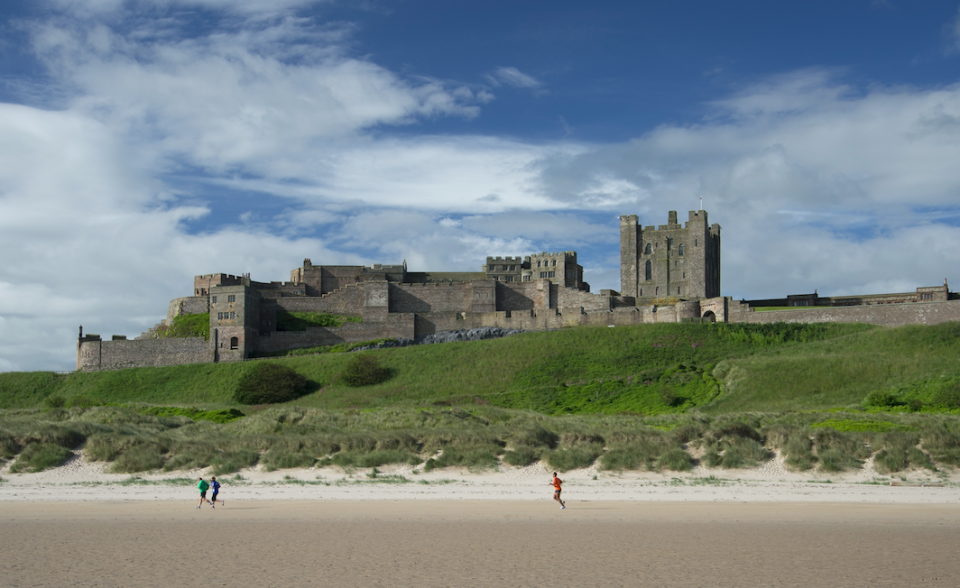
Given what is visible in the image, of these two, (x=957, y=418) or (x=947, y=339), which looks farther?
(x=947, y=339)

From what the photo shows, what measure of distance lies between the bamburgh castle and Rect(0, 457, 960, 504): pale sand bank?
136ft

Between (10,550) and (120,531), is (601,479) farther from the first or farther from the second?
(10,550)

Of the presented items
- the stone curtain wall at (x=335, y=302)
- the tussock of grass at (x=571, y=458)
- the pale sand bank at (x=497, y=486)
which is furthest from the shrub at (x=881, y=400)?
the stone curtain wall at (x=335, y=302)

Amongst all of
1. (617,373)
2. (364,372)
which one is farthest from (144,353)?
(617,373)

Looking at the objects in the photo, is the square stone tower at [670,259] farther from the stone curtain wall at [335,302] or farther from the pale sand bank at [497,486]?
the pale sand bank at [497,486]

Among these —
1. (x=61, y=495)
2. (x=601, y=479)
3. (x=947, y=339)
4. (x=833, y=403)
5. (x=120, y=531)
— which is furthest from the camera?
(x=947, y=339)

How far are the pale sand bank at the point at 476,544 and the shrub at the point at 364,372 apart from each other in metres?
37.4

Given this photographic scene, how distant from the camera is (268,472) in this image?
86.1ft

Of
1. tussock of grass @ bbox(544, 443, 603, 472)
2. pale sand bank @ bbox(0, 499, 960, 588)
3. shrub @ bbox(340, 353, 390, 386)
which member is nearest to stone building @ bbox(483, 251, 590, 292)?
shrub @ bbox(340, 353, 390, 386)

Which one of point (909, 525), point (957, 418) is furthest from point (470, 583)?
point (957, 418)

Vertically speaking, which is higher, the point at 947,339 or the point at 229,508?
the point at 947,339

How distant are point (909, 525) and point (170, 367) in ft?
191

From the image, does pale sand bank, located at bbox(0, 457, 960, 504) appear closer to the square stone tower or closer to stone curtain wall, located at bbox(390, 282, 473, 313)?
stone curtain wall, located at bbox(390, 282, 473, 313)

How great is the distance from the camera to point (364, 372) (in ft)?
195
